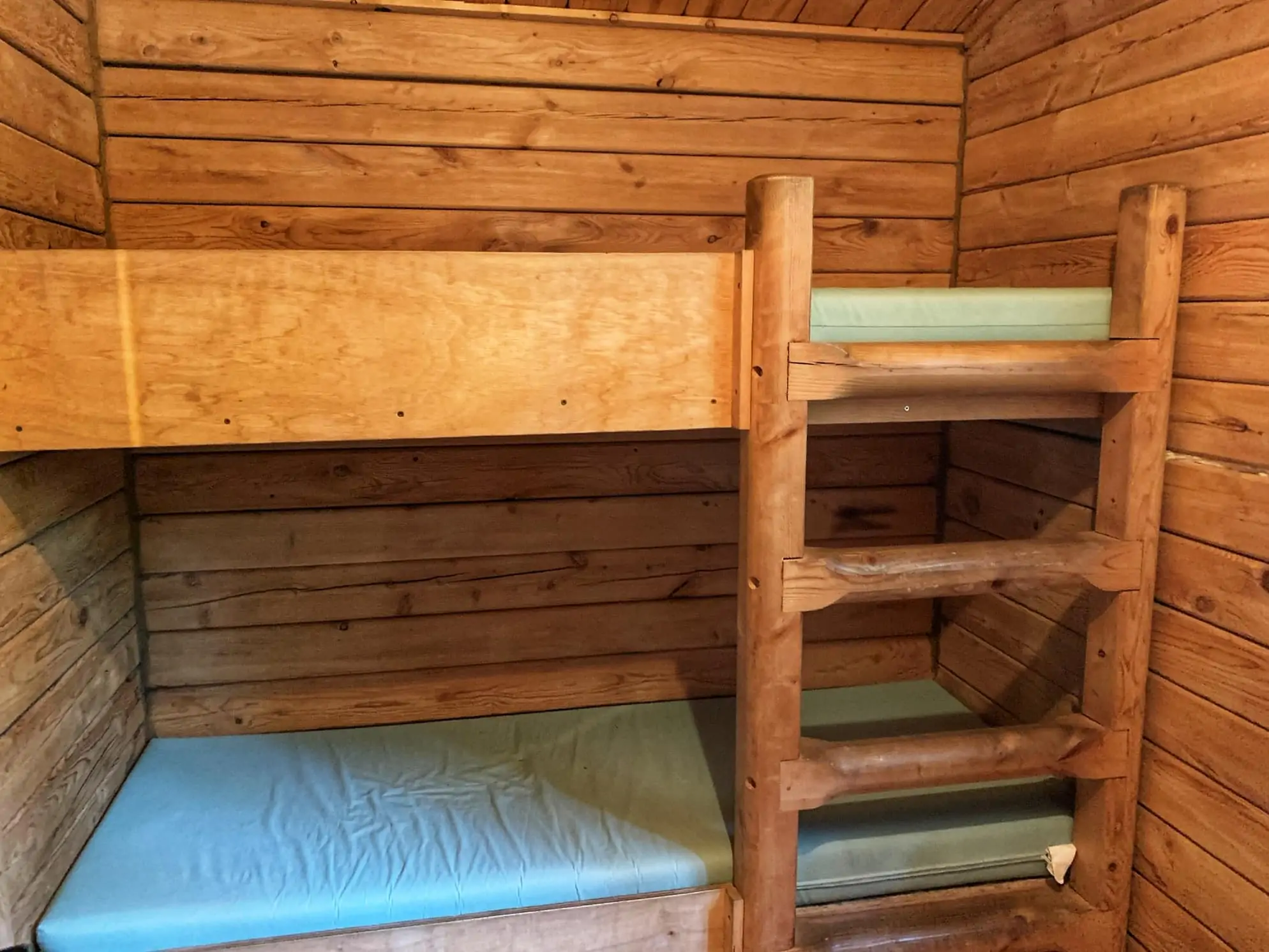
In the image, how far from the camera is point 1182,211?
154cm

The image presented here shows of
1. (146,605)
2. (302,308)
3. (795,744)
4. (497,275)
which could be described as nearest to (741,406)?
(497,275)

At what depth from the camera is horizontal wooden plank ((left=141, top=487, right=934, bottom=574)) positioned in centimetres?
210

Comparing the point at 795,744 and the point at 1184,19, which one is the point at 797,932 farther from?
the point at 1184,19

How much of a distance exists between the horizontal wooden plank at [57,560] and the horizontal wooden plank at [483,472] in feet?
0.41

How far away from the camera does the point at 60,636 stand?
5.43 ft

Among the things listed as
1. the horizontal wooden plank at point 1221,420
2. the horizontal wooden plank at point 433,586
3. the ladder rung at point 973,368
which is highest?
the ladder rung at point 973,368

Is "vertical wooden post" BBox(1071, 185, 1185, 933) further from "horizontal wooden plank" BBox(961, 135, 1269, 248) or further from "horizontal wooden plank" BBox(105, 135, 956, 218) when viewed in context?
"horizontal wooden plank" BBox(105, 135, 956, 218)

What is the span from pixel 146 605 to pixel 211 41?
122 cm

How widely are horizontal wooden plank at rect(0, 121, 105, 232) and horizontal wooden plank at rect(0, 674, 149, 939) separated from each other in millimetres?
961

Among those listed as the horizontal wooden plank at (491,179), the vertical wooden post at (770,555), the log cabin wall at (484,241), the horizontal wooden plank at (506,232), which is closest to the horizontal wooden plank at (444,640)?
the log cabin wall at (484,241)

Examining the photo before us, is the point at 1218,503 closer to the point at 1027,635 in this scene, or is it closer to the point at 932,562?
the point at 932,562

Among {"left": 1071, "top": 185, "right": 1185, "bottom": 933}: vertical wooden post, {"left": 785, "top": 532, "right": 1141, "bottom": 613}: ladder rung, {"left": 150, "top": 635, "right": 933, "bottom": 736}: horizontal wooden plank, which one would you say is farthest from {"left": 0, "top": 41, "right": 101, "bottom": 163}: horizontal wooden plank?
{"left": 1071, "top": 185, "right": 1185, "bottom": 933}: vertical wooden post

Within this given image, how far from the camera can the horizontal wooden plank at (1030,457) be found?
6.06 ft

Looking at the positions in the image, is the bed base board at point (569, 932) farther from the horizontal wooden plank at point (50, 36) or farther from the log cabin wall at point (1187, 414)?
the horizontal wooden plank at point (50, 36)
